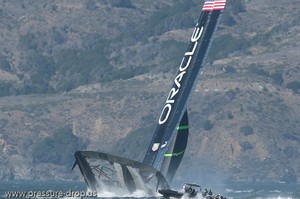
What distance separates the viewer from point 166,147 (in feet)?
420

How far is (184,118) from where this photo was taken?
429 ft

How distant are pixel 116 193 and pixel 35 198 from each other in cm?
1308

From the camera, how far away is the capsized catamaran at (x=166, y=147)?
4956 inches

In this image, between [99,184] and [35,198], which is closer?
[99,184]

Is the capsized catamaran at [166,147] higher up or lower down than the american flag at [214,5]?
lower down

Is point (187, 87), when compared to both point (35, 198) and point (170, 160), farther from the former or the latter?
point (35, 198)

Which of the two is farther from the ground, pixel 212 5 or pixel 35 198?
pixel 212 5

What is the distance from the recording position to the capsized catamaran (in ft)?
413

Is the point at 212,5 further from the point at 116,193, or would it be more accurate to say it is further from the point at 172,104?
the point at 116,193

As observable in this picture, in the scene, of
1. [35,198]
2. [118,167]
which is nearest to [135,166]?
[118,167]

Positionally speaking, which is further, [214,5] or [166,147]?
[214,5]

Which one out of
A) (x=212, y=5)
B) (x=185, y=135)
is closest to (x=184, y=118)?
(x=185, y=135)

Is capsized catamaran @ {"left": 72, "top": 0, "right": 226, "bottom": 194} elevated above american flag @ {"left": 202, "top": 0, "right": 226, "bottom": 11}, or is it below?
below

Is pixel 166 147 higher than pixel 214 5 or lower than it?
lower
